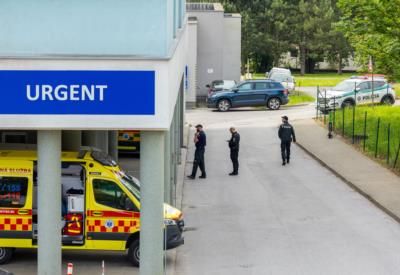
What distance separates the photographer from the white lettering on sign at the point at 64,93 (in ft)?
42.8

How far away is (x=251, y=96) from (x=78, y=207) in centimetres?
3004

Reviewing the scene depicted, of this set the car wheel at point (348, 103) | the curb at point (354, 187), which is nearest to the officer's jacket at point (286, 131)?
the curb at point (354, 187)

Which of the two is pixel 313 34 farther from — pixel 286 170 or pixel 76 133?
pixel 76 133

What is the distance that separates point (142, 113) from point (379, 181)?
14609 millimetres

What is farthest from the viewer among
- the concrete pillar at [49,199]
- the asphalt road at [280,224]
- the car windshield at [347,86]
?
the car windshield at [347,86]

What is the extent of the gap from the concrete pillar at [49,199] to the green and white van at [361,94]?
101ft

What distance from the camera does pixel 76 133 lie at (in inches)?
767

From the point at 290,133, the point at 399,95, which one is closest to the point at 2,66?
the point at 290,133

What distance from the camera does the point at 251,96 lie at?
46.3 meters

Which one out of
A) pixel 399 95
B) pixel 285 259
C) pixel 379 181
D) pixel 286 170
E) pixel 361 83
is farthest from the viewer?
pixel 399 95

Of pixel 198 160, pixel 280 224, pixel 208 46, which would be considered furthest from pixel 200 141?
pixel 208 46

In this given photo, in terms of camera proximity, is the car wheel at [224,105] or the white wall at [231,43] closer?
the car wheel at [224,105]

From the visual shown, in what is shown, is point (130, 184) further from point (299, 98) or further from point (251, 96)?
point (299, 98)

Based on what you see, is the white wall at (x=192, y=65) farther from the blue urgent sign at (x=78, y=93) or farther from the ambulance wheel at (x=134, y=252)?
the blue urgent sign at (x=78, y=93)
